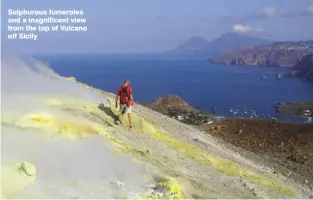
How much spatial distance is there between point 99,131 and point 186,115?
46.8m

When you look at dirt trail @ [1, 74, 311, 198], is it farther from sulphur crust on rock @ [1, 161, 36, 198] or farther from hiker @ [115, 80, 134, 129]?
hiker @ [115, 80, 134, 129]

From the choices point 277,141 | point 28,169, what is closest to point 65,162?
point 28,169

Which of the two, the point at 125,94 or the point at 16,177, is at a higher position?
the point at 125,94

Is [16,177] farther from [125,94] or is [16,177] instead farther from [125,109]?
[125,109]

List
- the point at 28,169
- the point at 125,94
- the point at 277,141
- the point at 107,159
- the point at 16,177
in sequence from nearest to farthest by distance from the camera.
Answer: the point at 16,177, the point at 28,169, the point at 107,159, the point at 125,94, the point at 277,141

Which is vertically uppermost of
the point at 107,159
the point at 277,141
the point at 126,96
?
the point at 126,96

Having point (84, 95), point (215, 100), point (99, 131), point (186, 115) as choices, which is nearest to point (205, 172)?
point (99, 131)

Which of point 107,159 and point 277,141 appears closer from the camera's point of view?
point 107,159

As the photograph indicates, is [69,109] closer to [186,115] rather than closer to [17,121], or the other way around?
[17,121]

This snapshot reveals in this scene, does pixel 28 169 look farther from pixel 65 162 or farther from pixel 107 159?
pixel 107 159

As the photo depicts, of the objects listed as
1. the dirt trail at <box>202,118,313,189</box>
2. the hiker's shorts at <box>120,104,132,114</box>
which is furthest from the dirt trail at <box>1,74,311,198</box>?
the dirt trail at <box>202,118,313,189</box>

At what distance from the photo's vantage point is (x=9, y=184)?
10.2m

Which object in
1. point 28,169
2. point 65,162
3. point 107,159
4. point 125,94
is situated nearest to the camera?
point 28,169

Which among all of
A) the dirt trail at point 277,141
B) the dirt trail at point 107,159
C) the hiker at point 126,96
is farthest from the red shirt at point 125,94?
the dirt trail at point 277,141
